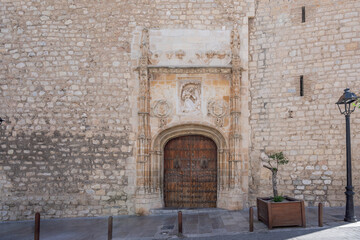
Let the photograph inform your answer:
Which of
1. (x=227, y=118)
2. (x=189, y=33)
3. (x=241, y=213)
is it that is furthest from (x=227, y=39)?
(x=241, y=213)

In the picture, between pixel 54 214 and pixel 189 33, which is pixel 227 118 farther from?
pixel 54 214

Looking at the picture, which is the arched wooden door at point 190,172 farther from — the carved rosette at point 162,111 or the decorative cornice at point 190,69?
the decorative cornice at point 190,69

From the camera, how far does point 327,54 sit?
7.68 meters

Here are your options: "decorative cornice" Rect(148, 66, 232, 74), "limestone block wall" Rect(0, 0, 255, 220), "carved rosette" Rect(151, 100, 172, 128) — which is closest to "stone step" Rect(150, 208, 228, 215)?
"limestone block wall" Rect(0, 0, 255, 220)

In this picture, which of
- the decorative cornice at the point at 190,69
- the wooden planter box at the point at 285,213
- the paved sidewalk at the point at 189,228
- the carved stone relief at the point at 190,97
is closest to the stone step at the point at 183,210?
the paved sidewalk at the point at 189,228

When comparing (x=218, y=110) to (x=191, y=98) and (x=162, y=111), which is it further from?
(x=162, y=111)

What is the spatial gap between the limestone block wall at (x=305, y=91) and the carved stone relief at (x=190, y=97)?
1592 millimetres

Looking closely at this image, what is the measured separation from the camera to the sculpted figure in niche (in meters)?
8.07

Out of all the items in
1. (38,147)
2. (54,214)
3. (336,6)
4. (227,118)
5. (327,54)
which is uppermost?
(336,6)

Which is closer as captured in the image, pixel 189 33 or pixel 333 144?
pixel 333 144

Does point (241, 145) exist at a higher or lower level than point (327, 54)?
lower

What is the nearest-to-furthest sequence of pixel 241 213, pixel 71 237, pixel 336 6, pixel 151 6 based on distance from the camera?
1. pixel 71 237
2. pixel 241 213
3. pixel 336 6
4. pixel 151 6

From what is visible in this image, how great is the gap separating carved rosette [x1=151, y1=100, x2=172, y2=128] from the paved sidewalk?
2551 mm

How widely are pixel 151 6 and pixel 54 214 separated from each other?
21.6ft
